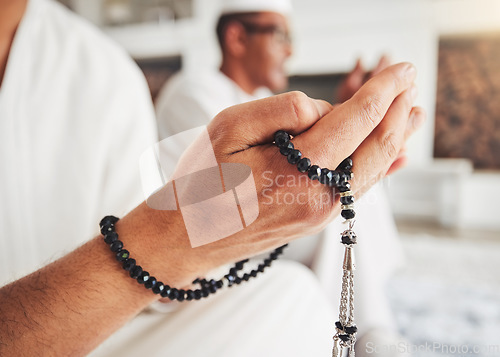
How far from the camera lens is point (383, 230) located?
101 centimetres

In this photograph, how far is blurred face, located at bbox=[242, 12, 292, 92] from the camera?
916mm

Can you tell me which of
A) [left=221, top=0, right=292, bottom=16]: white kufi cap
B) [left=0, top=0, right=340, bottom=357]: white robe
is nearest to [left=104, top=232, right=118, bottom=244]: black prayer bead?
[left=0, top=0, right=340, bottom=357]: white robe

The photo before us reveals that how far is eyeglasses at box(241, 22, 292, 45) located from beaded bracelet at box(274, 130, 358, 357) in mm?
752

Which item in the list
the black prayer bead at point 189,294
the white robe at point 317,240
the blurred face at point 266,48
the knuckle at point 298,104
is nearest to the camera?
the knuckle at point 298,104

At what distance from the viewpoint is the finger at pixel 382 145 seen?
10.9 inches

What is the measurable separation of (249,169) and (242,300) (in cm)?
20

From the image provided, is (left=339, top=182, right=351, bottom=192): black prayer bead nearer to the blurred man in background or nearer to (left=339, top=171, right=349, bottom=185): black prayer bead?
(left=339, top=171, right=349, bottom=185): black prayer bead

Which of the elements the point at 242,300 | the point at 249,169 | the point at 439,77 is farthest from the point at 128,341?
the point at 439,77

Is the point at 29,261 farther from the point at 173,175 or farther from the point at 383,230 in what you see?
the point at 383,230

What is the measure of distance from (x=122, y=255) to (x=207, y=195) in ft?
0.31

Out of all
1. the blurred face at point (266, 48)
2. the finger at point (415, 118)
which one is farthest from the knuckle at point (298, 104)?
the blurred face at point (266, 48)

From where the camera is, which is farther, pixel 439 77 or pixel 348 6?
pixel 348 6

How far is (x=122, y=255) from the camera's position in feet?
1.01

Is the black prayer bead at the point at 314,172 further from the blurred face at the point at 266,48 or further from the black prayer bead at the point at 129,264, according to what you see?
the blurred face at the point at 266,48
